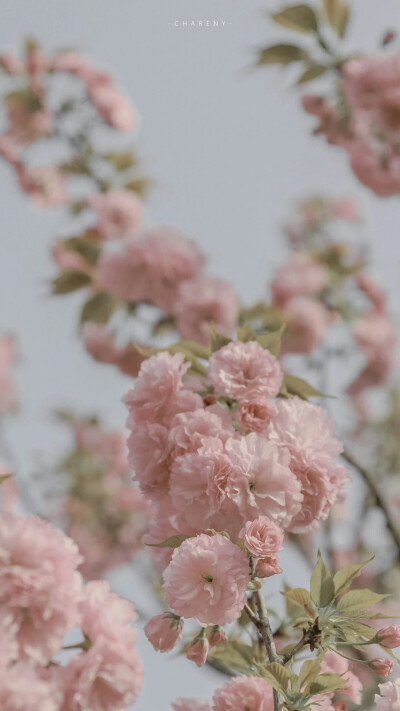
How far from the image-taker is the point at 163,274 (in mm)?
2811

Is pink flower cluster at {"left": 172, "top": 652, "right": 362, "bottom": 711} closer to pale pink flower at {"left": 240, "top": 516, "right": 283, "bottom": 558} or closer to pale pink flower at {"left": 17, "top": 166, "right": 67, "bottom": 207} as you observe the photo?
pale pink flower at {"left": 240, "top": 516, "right": 283, "bottom": 558}

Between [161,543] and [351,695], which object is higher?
[161,543]

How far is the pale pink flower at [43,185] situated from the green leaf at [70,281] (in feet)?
3.27

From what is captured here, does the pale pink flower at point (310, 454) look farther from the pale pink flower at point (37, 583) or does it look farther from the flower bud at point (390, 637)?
the pale pink flower at point (37, 583)

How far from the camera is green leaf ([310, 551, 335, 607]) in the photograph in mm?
1062

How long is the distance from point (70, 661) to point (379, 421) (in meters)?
4.66

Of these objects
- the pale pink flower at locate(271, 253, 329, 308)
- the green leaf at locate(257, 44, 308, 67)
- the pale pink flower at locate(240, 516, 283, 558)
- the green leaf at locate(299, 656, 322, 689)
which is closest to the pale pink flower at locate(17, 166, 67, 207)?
the pale pink flower at locate(271, 253, 329, 308)

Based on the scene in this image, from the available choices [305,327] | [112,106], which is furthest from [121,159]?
[305,327]

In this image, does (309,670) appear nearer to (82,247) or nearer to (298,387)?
(298,387)

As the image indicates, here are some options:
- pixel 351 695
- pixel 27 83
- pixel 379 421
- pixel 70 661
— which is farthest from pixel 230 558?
pixel 379 421

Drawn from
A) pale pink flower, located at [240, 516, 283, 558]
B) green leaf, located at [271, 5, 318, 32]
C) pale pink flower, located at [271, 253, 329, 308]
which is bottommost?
pale pink flower, located at [271, 253, 329, 308]

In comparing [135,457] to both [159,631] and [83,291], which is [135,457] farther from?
[83,291]

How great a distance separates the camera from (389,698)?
102cm

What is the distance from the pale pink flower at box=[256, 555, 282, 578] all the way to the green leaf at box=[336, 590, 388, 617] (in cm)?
13
